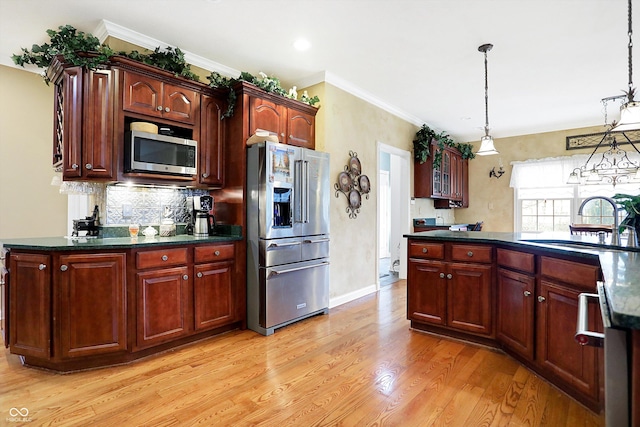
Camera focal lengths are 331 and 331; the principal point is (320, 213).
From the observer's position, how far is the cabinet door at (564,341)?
72.2 inches

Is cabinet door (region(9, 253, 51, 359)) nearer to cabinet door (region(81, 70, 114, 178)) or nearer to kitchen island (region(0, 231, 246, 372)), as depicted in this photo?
kitchen island (region(0, 231, 246, 372))

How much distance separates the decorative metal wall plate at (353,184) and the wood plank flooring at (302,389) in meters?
1.82

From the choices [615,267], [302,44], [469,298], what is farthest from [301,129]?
[615,267]

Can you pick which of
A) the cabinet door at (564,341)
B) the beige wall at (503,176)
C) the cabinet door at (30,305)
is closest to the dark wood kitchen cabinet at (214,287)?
the cabinet door at (30,305)

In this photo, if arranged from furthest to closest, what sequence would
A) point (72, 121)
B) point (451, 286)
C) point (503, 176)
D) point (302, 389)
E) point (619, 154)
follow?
point (503, 176)
point (619, 154)
point (451, 286)
point (72, 121)
point (302, 389)

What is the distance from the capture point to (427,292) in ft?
10.0

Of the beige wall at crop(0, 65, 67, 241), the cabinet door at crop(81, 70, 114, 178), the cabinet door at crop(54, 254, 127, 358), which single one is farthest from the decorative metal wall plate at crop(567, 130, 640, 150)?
the beige wall at crop(0, 65, 67, 241)

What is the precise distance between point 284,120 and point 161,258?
190 cm

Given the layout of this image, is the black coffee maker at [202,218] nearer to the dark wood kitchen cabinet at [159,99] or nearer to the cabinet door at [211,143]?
the cabinet door at [211,143]

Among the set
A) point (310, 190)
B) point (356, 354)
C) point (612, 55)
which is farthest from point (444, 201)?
point (356, 354)

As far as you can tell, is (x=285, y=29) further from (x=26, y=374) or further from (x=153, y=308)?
(x=26, y=374)

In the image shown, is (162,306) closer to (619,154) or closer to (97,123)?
(97,123)

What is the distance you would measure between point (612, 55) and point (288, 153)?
11.5 feet

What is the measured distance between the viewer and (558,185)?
612 cm
